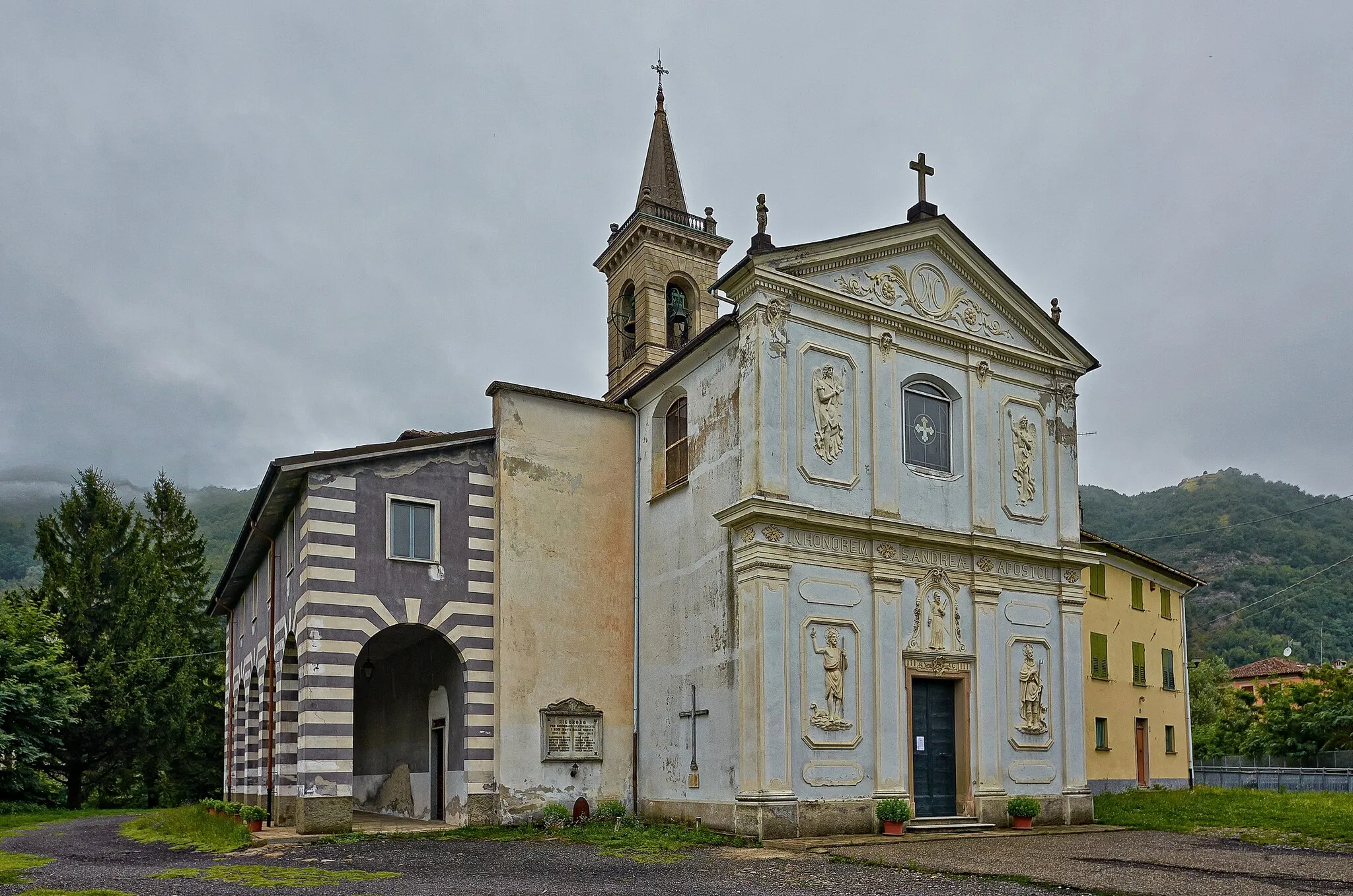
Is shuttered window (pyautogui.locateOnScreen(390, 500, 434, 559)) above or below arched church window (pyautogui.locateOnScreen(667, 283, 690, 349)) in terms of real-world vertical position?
below

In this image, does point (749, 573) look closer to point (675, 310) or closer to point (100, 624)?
point (675, 310)

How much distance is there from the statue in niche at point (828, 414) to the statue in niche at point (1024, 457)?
4725mm

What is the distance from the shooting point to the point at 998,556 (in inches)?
906

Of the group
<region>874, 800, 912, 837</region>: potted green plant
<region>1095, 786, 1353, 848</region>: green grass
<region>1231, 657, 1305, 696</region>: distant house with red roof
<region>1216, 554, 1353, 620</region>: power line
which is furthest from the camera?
<region>1216, 554, 1353, 620</region>: power line

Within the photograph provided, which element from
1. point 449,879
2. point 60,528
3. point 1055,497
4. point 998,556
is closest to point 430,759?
point 449,879

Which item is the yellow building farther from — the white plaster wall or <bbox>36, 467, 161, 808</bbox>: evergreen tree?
<bbox>36, 467, 161, 808</bbox>: evergreen tree

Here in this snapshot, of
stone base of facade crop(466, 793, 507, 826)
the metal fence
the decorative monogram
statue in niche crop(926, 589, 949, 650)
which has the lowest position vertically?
the metal fence

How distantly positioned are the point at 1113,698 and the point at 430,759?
747 inches

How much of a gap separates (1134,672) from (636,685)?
1702 centimetres

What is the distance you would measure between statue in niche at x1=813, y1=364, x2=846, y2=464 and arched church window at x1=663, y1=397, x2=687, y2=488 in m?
3.18

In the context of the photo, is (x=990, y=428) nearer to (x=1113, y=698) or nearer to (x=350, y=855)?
(x=1113, y=698)

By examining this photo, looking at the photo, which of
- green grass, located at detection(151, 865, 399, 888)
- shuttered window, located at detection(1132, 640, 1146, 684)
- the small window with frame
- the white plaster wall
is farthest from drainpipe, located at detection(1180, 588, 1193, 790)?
green grass, located at detection(151, 865, 399, 888)

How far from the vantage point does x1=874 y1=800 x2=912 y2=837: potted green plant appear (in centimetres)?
1978

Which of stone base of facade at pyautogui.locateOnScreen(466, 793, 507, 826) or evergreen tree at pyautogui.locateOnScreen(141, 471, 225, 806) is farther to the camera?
evergreen tree at pyautogui.locateOnScreen(141, 471, 225, 806)
